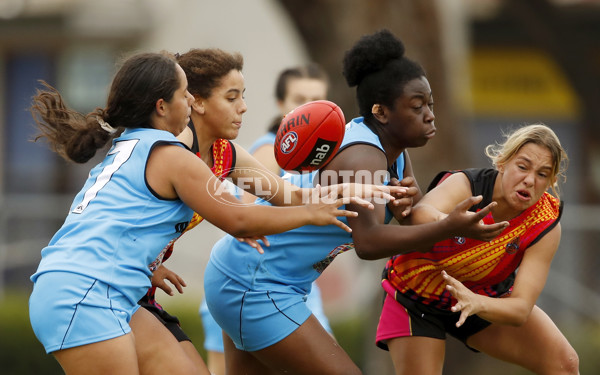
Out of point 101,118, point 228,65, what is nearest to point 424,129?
point 228,65

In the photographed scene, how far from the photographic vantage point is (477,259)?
15.4 feet

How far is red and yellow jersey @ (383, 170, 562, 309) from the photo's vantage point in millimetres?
4676

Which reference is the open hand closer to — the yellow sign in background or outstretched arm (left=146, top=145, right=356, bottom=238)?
outstretched arm (left=146, top=145, right=356, bottom=238)

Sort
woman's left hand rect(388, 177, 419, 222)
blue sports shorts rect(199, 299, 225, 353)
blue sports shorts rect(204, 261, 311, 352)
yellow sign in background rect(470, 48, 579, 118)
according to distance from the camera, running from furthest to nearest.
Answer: yellow sign in background rect(470, 48, 579, 118), blue sports shorts rect(199, 299, 225, 353), blue sports shorts rect(204, 261, 311, 352), woman's left hand rect(388, 177, 419, 222)

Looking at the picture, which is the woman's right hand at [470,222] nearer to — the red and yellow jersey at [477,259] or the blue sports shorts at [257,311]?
the red and yellow jersey at [477,259]

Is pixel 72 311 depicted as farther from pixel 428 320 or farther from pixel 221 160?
pixel 428 320

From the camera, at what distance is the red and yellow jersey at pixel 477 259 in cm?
468

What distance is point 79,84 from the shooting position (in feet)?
53.3

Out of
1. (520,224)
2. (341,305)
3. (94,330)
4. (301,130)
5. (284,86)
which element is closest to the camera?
(94,330)

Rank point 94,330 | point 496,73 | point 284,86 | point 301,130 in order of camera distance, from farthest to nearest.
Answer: point 496,73, point 284,86, point 301,130, point 94,330

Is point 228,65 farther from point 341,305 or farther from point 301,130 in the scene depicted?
point 341,305

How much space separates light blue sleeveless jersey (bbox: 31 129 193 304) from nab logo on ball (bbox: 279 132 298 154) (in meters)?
0.60

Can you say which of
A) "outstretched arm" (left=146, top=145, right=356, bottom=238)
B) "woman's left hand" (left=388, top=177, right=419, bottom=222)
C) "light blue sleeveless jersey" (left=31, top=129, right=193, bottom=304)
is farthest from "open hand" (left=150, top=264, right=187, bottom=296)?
"woman's left hand" (left=388, top=177, right=419, bottom=222)

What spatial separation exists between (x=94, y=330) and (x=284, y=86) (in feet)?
11.0
